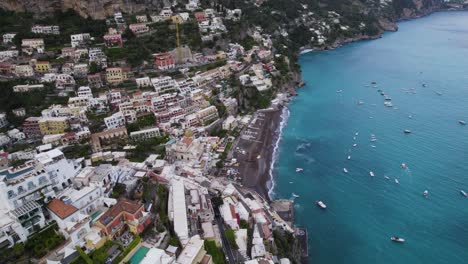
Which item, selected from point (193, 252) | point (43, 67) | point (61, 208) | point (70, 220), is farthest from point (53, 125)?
point (193, 252)

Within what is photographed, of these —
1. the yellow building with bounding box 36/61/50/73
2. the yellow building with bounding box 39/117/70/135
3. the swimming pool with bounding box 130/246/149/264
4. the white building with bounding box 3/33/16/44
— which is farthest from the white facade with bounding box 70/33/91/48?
the swimming pool with bounding box 130/246/149/264

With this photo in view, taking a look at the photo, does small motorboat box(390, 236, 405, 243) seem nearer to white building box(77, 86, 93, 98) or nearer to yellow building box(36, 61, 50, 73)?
white building box(77, 86, 93, 98)

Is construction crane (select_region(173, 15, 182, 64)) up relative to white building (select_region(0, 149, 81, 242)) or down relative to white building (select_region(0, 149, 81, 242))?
up

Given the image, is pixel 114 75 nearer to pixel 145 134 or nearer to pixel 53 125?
pixel 53 125

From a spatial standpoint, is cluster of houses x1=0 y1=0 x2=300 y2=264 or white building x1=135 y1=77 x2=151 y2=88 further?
white building x1=135 y1=77 x2=151 y2=88

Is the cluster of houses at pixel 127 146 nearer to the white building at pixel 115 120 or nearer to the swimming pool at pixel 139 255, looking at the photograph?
the white building at pixel 115 120

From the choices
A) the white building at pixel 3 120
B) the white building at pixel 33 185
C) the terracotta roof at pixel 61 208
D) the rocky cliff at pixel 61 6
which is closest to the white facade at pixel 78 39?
the rocky cliff at pixel 61 6

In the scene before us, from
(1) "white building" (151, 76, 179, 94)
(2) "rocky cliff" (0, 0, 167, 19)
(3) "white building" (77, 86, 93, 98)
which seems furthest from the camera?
(2) "rocky cliff" (0, 0, 167, 19)
